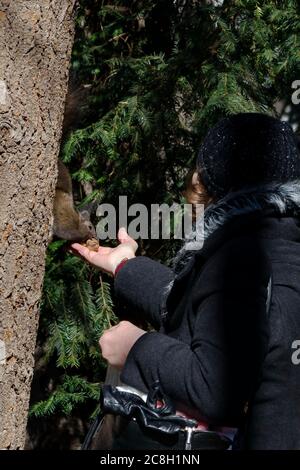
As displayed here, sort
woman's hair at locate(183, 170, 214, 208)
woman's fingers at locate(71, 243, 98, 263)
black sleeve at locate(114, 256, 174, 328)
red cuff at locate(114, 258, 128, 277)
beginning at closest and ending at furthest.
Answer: woman's hair at locate(183, 170, 214, 208) < black sleeve at locate(114, 256, 174, 328) < red cuff at locate(114, 258, 128, 277) < woman's fingers at locate(71, 243, 98, 263)

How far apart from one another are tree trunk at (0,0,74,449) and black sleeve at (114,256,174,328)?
11.8 inches

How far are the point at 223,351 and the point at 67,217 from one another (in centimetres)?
230

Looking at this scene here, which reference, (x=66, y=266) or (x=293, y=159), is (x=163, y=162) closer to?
(x=66, y=266)

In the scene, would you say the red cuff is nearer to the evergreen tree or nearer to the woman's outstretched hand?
the woman's outstretched hand

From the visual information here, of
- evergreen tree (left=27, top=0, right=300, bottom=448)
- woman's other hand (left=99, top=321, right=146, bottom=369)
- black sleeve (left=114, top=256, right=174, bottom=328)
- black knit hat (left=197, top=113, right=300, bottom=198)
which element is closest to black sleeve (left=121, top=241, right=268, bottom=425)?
woman's other hand (left=99, top=321, right=146, bottom=369)

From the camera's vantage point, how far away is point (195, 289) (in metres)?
1.80

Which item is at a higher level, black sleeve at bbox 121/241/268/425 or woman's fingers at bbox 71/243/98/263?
woman's fingers at bbox 71/243/98/263

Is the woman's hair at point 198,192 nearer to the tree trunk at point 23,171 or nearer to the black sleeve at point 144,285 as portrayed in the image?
the black sleeve at point 144,285

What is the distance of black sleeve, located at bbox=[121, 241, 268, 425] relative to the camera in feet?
5.44

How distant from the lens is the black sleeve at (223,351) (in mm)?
1658

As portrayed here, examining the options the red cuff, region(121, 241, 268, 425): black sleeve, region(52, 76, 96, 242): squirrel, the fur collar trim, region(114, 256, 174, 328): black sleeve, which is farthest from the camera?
region(52, 76, 96, 242): squirrel

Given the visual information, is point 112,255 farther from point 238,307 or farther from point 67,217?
point 67,217

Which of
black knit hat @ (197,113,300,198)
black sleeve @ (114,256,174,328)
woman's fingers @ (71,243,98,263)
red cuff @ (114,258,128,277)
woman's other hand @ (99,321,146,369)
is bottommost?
woman's other hand @ (99,321,146,369)
